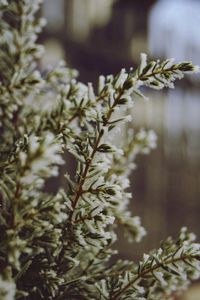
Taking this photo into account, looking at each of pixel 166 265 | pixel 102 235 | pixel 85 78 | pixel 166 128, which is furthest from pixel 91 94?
pixel 166 128

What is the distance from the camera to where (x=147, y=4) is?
12.0 m

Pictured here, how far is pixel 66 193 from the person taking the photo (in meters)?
1.79

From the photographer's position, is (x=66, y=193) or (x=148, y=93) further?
(x=148, y=93)

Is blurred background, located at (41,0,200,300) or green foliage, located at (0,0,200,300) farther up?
blurred background, located at (41,0,200,300)

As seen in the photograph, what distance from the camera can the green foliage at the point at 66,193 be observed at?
1400 millimetres

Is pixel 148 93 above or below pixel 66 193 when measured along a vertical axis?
above

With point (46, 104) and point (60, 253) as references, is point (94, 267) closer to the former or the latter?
point (60, 253)

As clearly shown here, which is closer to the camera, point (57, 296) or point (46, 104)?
point (57, 296)

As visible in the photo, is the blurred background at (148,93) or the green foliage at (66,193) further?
the blurred background at (148,93)

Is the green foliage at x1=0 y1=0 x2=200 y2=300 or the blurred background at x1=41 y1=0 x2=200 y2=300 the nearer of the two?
the green foliage at x1=0 y1=0 x2=200 y2=300

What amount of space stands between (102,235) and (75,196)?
0.58 feet

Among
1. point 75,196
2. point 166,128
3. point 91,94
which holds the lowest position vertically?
point 75,196

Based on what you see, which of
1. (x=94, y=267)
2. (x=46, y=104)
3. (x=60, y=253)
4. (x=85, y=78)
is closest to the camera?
(x=60, y=253)

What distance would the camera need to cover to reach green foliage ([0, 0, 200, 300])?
1.40 m
